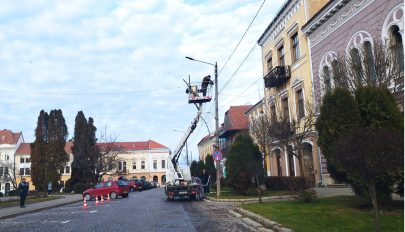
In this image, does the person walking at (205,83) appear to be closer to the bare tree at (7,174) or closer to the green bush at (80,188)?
the green bush at (80,188)

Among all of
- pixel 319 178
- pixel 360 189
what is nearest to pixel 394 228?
pixel 360 189

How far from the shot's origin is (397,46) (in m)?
17.2

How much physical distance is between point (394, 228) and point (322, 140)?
4794mm

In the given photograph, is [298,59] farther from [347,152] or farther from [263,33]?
[347,152]

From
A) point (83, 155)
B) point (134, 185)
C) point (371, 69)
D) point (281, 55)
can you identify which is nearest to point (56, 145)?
point (83, 155)

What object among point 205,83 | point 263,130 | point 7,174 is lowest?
point 7,174

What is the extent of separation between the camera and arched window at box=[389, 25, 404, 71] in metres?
16.0

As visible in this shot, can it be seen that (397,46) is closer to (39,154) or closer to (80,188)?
(80,188)

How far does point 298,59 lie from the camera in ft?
97.2

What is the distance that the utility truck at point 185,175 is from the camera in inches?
1059

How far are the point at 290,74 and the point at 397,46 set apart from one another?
14305 millimetres

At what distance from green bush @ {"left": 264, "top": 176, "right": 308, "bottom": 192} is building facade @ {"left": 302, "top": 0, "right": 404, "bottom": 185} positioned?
256 cm

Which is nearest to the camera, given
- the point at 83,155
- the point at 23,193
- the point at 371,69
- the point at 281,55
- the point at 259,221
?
the point at 259,221

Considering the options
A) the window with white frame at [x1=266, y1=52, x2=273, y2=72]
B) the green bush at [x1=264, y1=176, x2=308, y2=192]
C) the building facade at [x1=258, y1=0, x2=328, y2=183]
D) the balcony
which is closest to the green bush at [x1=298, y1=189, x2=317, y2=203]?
the green bush at [x1=264, y1=176, x2=308, y2=192]
